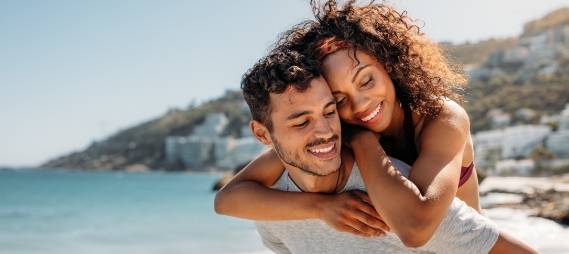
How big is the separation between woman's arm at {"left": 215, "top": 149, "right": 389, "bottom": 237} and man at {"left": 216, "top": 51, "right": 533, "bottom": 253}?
0.09 metres

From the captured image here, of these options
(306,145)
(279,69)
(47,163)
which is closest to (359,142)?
(306,145)

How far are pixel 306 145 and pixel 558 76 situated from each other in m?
69.2

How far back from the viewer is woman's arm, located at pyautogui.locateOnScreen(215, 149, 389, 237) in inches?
95.7

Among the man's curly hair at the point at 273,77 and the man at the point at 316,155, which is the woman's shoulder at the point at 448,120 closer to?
the man at the point at 316,155

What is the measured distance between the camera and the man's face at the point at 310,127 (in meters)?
2.46

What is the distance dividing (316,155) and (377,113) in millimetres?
663

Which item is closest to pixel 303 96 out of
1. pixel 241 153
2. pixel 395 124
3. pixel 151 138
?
pixel 395 124

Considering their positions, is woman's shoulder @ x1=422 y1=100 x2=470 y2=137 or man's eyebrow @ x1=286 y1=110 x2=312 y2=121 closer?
man's eyebrow @ x1=286 y1=110 x2=312 y2=121

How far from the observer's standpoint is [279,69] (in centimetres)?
251

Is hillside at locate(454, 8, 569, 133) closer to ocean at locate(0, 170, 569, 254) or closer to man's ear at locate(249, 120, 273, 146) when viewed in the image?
ocean at locate(0, 170, 569, 254)

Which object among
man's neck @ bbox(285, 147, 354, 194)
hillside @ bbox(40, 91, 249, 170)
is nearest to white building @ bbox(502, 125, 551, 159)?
man's neck @ bbox(285, 147, 354, 194)

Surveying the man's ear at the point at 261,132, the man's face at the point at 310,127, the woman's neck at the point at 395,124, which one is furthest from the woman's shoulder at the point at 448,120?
the man's ear at the point at 261,132

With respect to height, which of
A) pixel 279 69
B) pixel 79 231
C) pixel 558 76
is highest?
pixel 558 76

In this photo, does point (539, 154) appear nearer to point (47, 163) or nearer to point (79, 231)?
point (79, 231)
